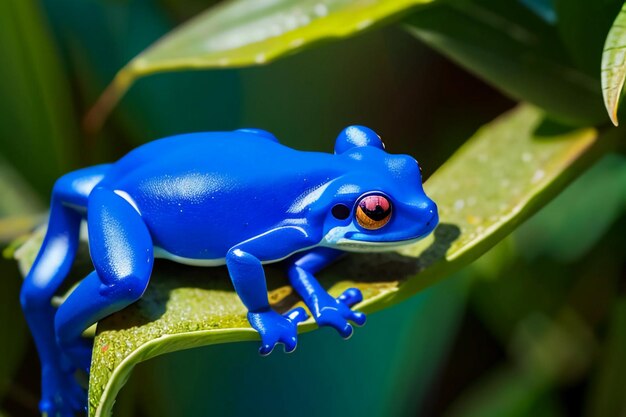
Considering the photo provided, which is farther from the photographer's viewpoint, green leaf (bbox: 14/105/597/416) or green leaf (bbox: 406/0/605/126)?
green leaf (bbox: 406/0/605/126)

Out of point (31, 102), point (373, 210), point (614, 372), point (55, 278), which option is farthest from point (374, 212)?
point (31, 102)

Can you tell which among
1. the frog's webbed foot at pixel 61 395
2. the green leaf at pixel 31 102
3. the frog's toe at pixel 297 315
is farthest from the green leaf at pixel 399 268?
the green leaf at pixel 31 102

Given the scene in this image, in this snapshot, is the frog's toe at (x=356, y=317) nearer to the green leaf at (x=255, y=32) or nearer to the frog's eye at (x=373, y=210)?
the frog's eye at (x=373, y=210)

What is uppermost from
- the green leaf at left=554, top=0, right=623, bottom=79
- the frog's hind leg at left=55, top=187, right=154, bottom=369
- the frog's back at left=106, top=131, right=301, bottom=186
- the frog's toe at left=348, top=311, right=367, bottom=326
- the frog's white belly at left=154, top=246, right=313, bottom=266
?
the green leaf at left=554, top=0, right=623, bottom=79

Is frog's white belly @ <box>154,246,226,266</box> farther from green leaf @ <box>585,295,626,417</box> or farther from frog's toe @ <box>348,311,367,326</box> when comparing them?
green leaf @ <box>585,295,626,417</box>

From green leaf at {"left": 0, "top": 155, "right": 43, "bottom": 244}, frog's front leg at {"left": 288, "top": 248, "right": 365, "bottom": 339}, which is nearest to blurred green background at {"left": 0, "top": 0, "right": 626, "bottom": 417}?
green leaf at {"left": 0, "top": 155, "right": 43, "bottom": 244}

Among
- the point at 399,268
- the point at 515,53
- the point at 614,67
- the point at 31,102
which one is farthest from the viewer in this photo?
the point at 31,102

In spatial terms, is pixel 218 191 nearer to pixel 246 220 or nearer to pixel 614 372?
pixel 246 220
